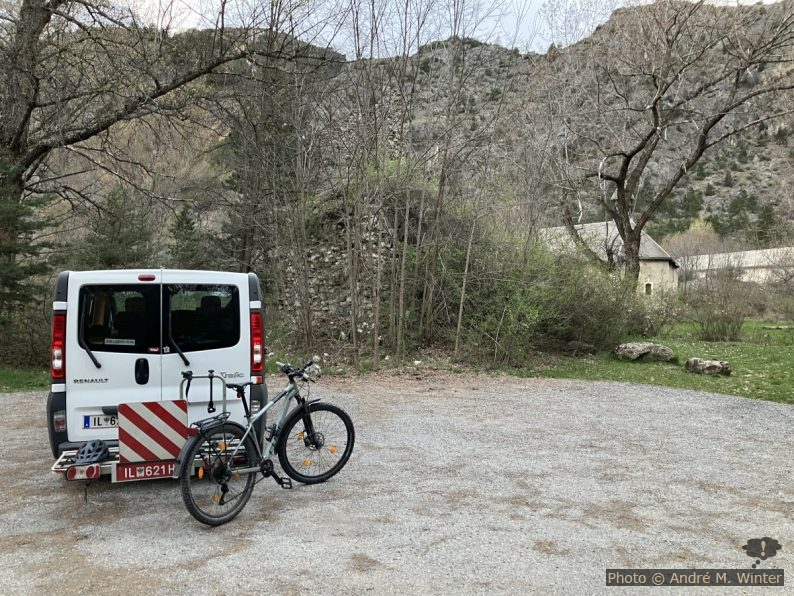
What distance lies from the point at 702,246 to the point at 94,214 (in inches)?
2206

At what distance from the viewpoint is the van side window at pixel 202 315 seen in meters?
4.84

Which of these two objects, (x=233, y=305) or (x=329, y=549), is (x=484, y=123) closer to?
(x=233, y=305)

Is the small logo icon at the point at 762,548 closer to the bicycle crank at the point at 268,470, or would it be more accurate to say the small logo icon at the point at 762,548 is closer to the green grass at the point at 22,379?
the bicycle crank at the point at 268,470

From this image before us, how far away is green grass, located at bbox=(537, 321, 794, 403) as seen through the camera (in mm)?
10797

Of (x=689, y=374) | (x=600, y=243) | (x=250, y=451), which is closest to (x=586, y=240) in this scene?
(x=600, y=243)

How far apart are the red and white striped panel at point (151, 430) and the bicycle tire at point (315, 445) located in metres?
0.82

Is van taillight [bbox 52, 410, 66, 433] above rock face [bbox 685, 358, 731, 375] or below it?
above

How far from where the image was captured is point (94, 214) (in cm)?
1647

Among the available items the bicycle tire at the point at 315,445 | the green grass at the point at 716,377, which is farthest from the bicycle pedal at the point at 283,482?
the green grass at the point at 716,377

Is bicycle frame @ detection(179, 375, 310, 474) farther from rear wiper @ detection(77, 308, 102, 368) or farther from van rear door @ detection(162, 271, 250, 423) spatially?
rear wiper @ detection(77, 308, 102, 368)

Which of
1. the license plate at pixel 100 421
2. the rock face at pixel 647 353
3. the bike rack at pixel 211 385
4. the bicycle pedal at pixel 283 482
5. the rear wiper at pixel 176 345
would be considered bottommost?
the bicycle pedal at pixel 283 482

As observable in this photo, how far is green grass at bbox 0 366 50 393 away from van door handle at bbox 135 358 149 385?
681 cm

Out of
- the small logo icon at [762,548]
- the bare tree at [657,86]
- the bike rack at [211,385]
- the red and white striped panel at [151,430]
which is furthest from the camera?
the bare tree at [657,86]

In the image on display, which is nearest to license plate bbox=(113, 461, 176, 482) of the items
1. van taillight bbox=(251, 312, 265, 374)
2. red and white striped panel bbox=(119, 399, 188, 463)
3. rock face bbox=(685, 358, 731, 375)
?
Answer: red and white striped panel bbox=(119, 399, 188, 463)
